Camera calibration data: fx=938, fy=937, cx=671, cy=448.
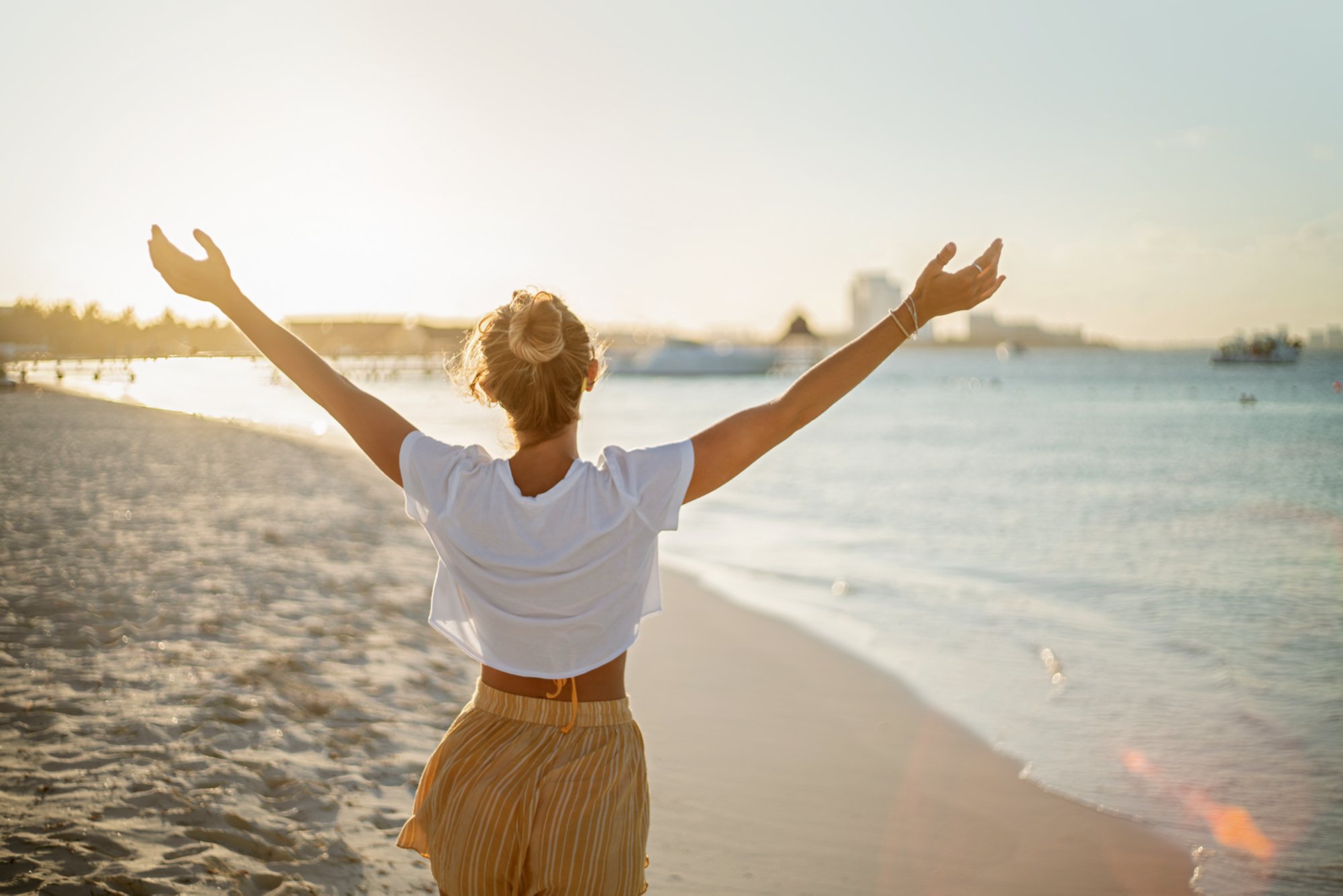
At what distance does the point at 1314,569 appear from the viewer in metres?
12.2

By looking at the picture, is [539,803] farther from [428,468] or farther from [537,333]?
[537,333]

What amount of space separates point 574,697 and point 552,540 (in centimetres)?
30

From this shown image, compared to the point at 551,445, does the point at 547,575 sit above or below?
below

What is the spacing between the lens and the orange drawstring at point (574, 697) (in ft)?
5.51

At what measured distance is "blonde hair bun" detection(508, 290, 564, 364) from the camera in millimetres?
1602

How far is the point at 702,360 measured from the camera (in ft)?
337

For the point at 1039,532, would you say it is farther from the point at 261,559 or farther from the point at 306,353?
the point at 306,353

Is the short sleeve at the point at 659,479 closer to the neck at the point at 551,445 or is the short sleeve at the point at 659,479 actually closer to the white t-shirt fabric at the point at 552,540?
the white t-shirt fabric at the point at 552,540

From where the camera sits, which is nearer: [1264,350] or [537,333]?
[537,333]

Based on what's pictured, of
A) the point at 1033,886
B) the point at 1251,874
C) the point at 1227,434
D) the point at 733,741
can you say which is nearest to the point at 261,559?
the point at 733,741

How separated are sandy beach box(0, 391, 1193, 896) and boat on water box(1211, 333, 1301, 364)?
106 meters

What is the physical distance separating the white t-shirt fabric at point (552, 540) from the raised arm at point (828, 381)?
51 millimetres

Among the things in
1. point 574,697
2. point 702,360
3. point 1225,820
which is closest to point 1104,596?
point 1225,820

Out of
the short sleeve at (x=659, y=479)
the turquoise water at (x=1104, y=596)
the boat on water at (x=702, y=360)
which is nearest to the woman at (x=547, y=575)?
the short sleeve at (x=659, y=479)
